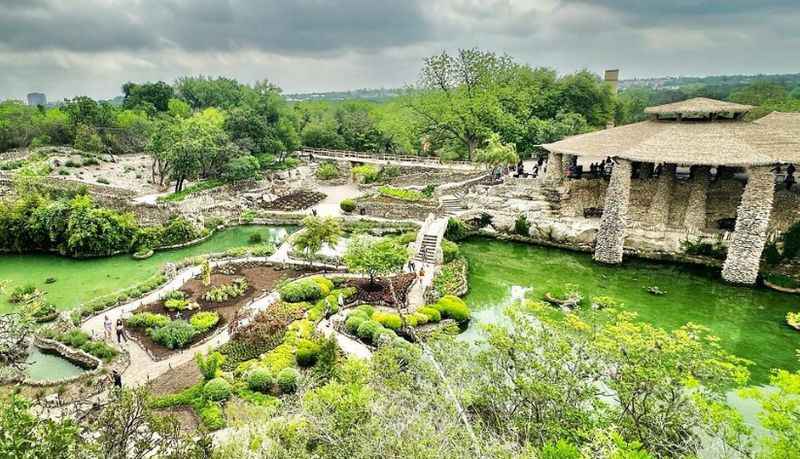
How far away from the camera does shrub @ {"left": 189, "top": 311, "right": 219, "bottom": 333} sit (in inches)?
802

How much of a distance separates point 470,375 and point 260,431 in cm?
570

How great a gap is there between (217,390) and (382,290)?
10620 mm

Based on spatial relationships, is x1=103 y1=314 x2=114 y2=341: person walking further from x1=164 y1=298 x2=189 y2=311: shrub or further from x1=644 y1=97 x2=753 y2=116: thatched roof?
x1=644 y1=97 x2=753 y2=116: thatched roof

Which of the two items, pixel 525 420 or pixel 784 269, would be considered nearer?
pixel 525 420

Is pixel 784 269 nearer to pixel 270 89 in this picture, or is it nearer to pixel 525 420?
pixel 525 420

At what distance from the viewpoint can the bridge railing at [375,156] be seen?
1955 inches

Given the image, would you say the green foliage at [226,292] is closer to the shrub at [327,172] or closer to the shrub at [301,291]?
the shrub at [301,291]

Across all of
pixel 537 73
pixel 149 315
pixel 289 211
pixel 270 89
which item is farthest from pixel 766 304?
pixel 270 89

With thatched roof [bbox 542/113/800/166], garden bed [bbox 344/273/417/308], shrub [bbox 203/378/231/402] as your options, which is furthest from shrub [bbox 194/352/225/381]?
thatched roof [bbox 542/113/800/166]

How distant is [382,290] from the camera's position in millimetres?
24766

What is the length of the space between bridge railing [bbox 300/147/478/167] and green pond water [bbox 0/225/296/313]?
20629 millimetres

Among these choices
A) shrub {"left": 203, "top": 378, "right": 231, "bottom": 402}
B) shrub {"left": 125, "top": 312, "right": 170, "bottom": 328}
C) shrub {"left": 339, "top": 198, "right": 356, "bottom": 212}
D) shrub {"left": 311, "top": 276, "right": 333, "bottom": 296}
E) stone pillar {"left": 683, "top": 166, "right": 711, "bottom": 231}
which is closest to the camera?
shrub {"left": 203, "top": 378, "right": 231, "bottom": 402}

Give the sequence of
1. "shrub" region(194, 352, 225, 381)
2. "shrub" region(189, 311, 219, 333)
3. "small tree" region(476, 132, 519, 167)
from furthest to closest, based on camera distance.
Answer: "small tree" region(476, 132, 519, 167) < "shrub" region(189, 311, 219, 333) < "shrub" region(194, 352, 225, 381)

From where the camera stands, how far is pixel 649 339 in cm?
1305
